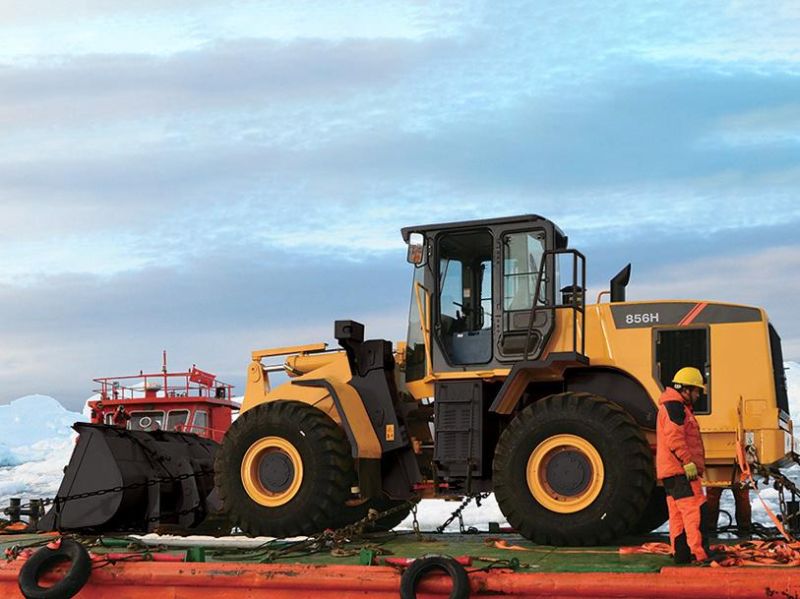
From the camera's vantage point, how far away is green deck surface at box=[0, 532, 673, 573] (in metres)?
7.20

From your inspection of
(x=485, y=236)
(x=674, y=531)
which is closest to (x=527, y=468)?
(x=674, y=531)

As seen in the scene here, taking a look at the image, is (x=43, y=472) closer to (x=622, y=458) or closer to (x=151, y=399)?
(x=151, y=399)

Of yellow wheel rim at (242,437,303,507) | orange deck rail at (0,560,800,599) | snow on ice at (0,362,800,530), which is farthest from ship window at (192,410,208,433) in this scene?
snow on ice at (0,362,800,530)

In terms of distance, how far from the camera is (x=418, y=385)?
9.56 m

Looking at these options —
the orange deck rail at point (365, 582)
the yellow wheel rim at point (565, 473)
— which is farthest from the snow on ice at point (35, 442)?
the orange deck rail at point (365, 582)

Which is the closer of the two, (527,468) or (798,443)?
(527,468)

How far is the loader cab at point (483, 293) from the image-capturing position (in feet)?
29.4

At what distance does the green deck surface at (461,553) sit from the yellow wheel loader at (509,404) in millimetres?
352

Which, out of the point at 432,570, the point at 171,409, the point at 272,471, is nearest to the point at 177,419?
the point at 171,409

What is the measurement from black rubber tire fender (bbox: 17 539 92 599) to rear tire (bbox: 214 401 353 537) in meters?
1.63

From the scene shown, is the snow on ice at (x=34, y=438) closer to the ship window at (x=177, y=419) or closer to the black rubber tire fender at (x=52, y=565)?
the ship window at (x=177, y=419)

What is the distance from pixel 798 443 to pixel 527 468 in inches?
104

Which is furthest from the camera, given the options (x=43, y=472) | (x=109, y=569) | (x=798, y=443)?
(x=43, y=472)

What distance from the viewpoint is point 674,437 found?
747 centimetres
